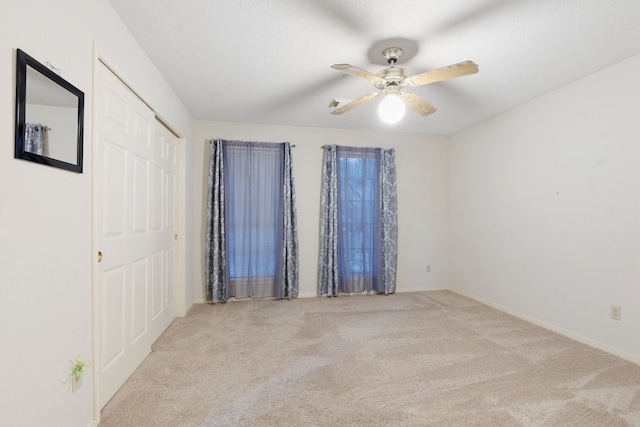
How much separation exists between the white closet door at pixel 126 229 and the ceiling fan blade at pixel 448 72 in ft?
6.70

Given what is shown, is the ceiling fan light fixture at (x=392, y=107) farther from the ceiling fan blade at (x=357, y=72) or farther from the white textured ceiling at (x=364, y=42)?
the white textured ceiling at (x=364, y=42)

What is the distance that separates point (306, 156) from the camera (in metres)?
4.30

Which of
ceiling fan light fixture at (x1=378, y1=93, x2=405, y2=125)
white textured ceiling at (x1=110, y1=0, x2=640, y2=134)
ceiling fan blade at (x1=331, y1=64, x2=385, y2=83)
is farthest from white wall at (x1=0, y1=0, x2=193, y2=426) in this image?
ceiling fan light fixture at (x1=378, y1=93, x2=405, y2=125)

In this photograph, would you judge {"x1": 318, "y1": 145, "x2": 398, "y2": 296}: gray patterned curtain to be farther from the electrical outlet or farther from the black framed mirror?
A: the black framed mirror

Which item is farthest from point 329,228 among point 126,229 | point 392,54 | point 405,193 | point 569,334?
point 569,334

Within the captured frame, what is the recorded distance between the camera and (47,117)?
4.08 feet

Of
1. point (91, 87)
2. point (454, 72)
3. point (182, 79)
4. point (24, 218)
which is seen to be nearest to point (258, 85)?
point (182, 79)

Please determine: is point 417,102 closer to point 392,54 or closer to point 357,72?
point 392,54

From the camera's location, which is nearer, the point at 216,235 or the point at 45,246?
the point at 45,246

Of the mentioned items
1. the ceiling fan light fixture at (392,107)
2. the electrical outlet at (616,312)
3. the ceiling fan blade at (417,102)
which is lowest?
the electrical outlet at (616,312)

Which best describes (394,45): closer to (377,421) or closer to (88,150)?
(88,150)

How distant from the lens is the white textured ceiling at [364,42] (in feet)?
5.99

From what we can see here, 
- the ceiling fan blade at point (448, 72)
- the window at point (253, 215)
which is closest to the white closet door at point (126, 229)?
the window at point (253, 215)

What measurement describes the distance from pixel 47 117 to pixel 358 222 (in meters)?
3.63
